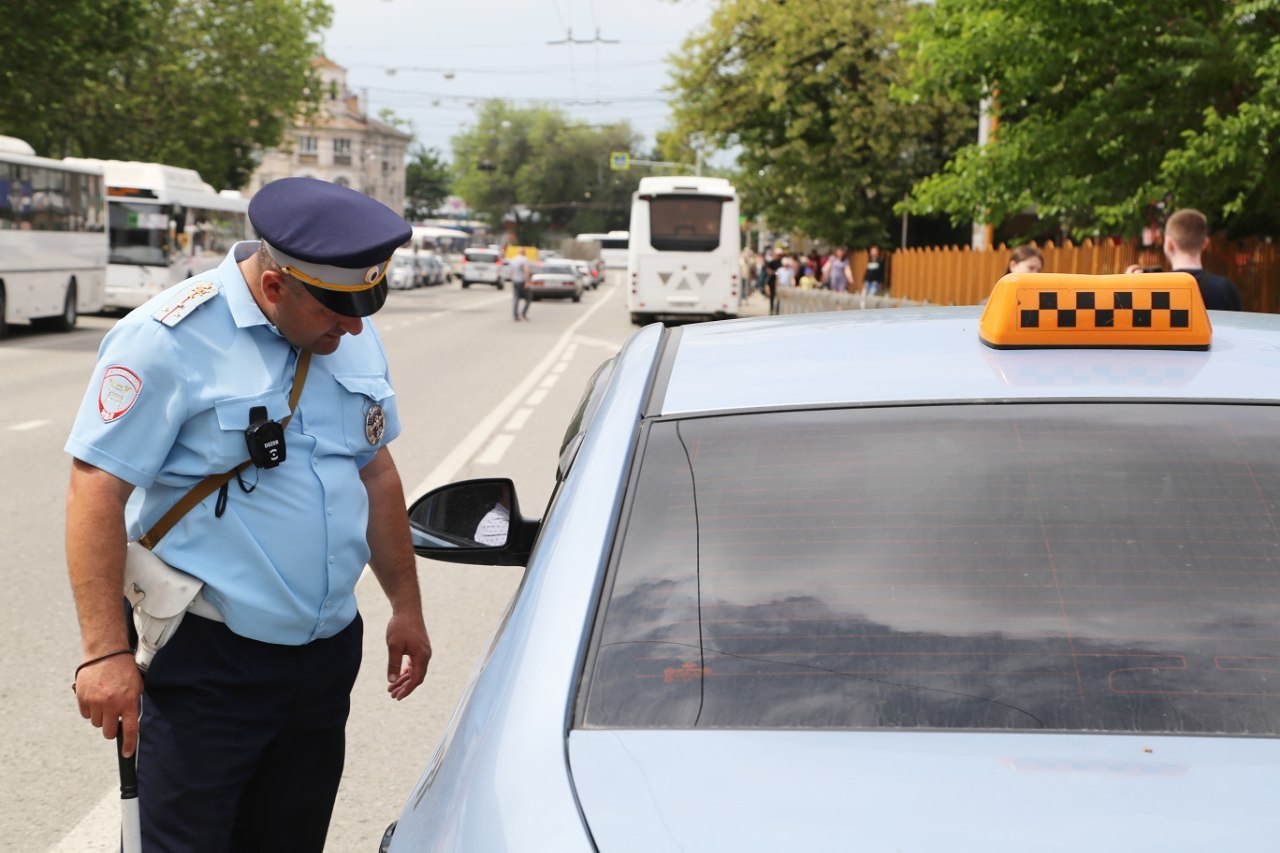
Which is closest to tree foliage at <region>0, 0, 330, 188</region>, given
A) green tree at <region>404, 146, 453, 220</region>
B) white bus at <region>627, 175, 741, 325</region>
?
white bus at <region>627, 175, 741, 325</region>

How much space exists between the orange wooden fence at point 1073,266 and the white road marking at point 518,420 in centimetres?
547

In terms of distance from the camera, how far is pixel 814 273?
4894 centimetres

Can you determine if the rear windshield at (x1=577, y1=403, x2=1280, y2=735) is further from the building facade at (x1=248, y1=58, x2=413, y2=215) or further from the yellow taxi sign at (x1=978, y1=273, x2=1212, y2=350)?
the building facade at (x1=248, y1=58, x2=413, y2=215)

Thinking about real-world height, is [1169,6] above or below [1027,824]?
above

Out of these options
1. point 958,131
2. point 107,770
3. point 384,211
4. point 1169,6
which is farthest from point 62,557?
point 958,131

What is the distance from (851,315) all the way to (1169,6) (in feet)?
38.5

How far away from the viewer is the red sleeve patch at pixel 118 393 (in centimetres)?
252

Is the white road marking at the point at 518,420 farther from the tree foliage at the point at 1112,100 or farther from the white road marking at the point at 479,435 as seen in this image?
the tree foliage at the point at 1112,100

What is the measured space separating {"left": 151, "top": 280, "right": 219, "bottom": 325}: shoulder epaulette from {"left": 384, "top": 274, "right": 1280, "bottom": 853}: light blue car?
2.25ft

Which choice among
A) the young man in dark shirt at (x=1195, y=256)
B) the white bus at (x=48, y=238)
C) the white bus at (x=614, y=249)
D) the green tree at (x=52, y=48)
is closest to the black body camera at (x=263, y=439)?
the young man in dark shirt at (x=1195, y=256)

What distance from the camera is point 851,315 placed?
3.13m

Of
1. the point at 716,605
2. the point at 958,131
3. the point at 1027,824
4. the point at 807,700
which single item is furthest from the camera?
the point at 958,131

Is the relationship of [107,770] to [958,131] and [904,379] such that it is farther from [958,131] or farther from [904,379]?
[958,131]

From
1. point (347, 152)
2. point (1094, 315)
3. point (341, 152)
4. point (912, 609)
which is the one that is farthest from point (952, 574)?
point (347, 152)
